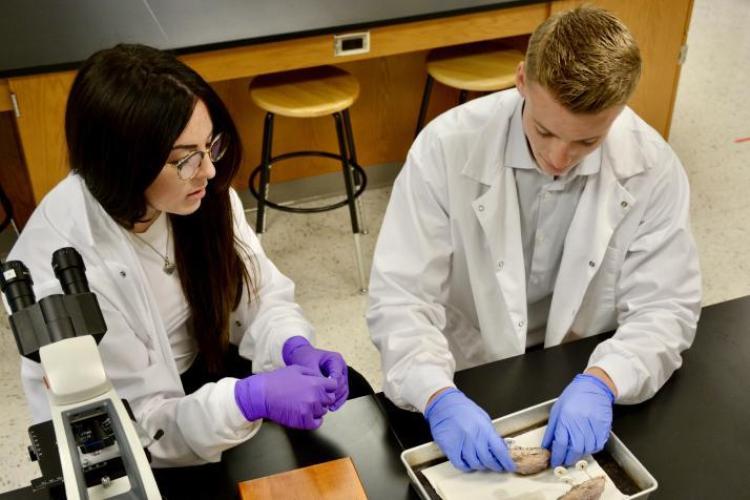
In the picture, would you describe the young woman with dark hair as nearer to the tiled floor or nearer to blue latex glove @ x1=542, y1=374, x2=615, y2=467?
blue latex glove @ x1=542, y1=374, x2=615, y2=467

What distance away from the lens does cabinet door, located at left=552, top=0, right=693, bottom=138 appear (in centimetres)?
290

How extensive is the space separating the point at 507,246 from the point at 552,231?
11 cm

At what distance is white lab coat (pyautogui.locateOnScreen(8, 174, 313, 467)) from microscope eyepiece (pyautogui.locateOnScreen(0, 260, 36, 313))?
34 centimetres

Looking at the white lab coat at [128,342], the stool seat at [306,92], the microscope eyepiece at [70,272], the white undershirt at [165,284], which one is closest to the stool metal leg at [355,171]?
the stool seat at [306,92]

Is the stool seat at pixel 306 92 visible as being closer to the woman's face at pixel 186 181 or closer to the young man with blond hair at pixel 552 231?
the young man with blond hair at pixel 552 231

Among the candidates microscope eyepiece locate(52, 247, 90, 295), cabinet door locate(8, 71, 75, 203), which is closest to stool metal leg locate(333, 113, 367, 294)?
cabinet door locate(8, 71, 75, 203)

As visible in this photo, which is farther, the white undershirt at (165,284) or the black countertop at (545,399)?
the white undershirt at (165,284)

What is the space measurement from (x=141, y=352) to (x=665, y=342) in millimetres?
955

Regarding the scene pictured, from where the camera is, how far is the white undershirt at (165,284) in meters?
1.50

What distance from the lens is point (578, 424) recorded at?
1158 millimetres

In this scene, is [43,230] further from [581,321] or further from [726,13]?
[726,13]

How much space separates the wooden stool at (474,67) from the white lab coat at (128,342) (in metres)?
1.61

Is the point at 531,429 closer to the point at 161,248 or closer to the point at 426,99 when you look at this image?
the point at 161,248

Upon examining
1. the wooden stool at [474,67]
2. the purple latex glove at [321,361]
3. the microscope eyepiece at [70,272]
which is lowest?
the purple latex glove at [321,361]
